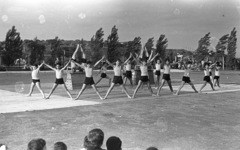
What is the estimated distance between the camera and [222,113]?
959 centimetres

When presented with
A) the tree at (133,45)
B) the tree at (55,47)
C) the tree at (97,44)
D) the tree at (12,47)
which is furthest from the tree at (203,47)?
the tree at (12,47)

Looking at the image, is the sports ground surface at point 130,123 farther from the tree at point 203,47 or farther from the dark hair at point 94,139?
the tree at point 203,47

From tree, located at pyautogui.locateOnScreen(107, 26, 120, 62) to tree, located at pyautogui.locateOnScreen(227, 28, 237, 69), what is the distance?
90.1 feet

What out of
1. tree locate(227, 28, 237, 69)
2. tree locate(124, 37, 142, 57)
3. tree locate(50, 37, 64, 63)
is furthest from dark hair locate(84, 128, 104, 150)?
tree locate(227, 28, 237, 69)

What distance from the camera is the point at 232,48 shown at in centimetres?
6900

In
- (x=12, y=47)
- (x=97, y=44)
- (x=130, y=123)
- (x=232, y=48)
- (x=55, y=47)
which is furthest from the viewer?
(x=232, y=48)

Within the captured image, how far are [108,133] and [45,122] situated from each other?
211 centimetres

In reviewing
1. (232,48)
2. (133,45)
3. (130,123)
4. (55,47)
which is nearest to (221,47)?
(232,48)

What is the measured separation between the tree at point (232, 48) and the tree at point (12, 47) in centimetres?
4740

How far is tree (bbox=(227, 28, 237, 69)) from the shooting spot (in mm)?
69188

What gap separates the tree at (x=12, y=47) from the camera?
2105 inches

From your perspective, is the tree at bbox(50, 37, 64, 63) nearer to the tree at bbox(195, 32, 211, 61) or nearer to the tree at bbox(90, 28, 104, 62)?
the tree at bbox(90, 28, 104, 62)

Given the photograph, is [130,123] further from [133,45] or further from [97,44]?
[133,45]

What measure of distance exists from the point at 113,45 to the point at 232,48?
2868 cm
